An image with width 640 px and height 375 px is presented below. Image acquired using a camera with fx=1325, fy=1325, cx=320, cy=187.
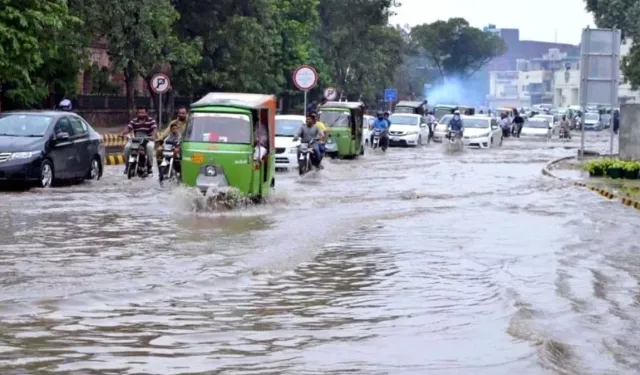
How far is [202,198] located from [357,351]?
1119 centimetres

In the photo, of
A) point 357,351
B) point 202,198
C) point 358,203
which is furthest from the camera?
point 358,203

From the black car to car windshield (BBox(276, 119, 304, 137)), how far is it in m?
8.21

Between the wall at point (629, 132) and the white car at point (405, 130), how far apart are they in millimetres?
18744

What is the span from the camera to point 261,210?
806 inches

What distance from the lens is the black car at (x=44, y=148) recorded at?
22.8m

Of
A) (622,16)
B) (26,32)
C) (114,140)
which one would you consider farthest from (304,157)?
(622,16)

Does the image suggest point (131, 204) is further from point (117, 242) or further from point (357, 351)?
point (357, 351)

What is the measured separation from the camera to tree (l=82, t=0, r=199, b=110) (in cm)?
4400

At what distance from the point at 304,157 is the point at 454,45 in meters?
94.4

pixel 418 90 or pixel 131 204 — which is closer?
pixel 131 204

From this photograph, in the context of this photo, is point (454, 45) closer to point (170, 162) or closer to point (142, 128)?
point (142, 128)

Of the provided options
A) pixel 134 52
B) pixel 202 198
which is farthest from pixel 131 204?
pixel 134 52

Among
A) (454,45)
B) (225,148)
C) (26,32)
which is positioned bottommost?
(225,148)

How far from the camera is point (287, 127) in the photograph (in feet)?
112
